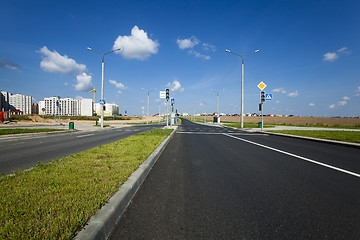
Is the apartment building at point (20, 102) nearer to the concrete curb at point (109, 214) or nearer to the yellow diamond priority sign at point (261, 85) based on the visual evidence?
the yellow diamond priority sign at point (261, 85)

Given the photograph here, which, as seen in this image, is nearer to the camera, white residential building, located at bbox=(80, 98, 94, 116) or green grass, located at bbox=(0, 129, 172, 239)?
green grass, located at bbox=(0, 129, 172, 239)

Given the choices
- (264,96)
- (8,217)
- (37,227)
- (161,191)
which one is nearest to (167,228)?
(161,191)

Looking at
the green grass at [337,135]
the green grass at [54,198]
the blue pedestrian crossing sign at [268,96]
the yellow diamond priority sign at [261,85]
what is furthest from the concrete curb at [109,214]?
the yellow diamond priority sign at [261,85]

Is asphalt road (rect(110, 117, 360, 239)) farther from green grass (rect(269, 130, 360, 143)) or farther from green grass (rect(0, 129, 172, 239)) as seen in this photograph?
green grass (rect(269, 130, 360, 143))

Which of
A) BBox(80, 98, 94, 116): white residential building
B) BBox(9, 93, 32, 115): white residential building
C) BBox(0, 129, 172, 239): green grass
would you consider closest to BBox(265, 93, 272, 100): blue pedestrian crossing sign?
BBox(0, 129, 172, 239): green grass

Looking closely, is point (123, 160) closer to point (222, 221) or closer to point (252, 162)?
point (222, 221)

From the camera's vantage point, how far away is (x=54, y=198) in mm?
2508

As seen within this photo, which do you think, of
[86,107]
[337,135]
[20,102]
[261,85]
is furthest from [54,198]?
[20,102]

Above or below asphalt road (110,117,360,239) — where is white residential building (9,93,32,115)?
above

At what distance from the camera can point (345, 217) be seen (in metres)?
2.49

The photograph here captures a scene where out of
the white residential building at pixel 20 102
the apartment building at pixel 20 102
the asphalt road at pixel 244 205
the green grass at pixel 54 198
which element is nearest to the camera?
the green grass at pixel 54 198

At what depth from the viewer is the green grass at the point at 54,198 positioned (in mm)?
1802

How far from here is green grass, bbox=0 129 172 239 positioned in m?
1.80

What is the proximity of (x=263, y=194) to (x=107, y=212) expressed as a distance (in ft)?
9.21
